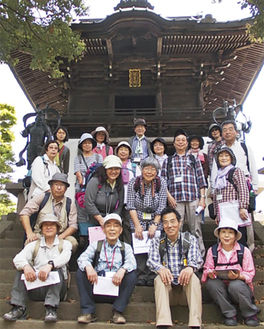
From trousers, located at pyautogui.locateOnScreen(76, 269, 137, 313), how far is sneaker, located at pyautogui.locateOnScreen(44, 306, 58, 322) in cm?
30

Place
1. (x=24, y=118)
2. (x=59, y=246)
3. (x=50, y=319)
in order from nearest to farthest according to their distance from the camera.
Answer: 1. (x=50, y=319)
2. (x=59, y=246)
3. (x=24, y=118)

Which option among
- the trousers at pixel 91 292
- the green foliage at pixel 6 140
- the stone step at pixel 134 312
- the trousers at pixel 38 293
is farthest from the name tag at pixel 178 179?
the green foliage at pixel 6 140

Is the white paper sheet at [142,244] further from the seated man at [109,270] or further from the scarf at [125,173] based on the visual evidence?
the scarf at [125,173]

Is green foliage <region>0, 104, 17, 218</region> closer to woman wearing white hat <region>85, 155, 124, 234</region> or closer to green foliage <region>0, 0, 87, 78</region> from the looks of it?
green foliage <region>0, 0, 87, 78</region>

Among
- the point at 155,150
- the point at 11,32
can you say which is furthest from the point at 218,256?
the point at 11,32

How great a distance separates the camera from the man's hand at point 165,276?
343cm

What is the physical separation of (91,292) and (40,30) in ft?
16.9

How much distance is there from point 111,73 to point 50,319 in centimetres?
875

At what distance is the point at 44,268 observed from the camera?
350 centimetres

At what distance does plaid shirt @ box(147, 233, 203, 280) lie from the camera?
3.58 metres

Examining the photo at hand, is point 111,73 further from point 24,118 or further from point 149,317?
point 149,317

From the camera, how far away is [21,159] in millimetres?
7691

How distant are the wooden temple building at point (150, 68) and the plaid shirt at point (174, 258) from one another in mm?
6710

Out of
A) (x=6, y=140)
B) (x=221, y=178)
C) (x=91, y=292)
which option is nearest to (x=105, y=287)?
(x=91, y=292)
